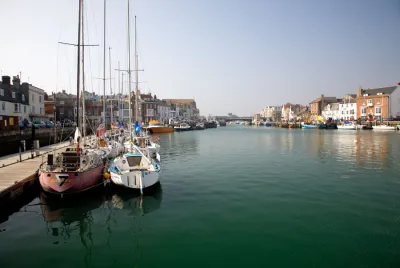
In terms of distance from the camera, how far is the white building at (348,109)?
119500mm

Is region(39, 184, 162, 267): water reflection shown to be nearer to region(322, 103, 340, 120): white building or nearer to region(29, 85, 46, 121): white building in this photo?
region(29, 85, 46, 121): white building

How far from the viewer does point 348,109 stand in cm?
12362

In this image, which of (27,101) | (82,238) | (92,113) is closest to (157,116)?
(92,113)

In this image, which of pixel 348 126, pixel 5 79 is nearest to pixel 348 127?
pixel 348 126

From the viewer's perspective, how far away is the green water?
9.61 meters

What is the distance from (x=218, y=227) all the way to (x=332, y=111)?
5758 inches

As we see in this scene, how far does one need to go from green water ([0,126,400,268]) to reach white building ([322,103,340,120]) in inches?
5029

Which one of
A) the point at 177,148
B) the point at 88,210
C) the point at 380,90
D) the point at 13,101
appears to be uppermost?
the point at 380,90

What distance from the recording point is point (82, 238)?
11445 millimetres

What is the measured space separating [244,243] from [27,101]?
5929 centimetres

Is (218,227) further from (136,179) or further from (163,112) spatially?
(163,112)

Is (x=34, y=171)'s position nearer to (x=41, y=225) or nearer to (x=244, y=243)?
(x=41, y=225)

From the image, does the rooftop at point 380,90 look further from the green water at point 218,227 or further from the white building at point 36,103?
the white building at point 36,103

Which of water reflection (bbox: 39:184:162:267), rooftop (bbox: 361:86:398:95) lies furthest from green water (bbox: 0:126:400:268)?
rooftop (bbox: 361:86:398:95)
